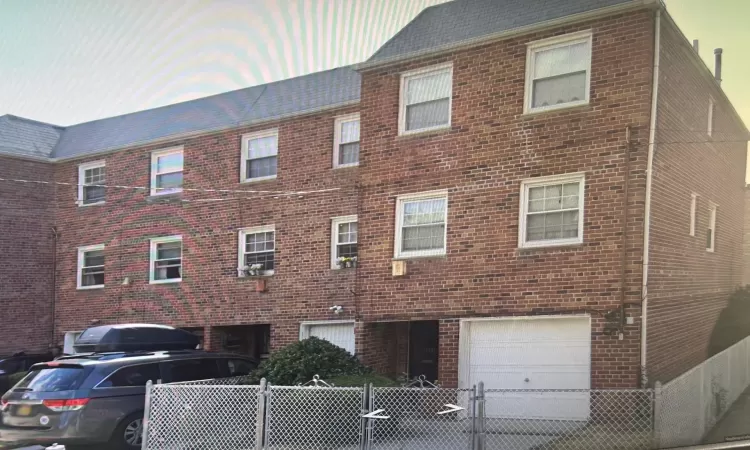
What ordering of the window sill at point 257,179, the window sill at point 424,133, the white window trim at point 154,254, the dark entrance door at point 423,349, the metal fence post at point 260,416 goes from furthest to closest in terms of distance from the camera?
the white window trim at point 154,254
the window sill at point 257,179
the dark entrance door at point 423,349
the window sill at point 424,133
the metal fence post at point 260,416

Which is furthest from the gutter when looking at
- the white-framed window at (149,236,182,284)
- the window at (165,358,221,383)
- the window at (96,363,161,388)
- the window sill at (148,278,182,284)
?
the window sill at (148,278,182,284)

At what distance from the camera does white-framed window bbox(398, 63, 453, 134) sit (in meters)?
13.2

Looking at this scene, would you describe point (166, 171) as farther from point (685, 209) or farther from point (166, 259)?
point (685, 209)

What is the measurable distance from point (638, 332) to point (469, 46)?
5.72 m

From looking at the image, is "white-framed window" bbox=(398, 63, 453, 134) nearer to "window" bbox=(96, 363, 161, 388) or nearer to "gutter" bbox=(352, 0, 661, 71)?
"gutter" bbox=(352, 0, 661, 71)

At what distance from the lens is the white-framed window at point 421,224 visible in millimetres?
13141

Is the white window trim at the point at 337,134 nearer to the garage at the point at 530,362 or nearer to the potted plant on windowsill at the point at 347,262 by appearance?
the potted plant on windowsill at the point at 347,262

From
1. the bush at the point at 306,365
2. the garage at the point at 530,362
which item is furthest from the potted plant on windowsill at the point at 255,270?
the garage at the point at 530,362

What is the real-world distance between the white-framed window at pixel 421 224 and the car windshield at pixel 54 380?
5.88 meters

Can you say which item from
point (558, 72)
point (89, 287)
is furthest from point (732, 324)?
point (89, 287)

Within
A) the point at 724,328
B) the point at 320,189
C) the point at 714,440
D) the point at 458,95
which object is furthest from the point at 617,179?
the point at 320,189

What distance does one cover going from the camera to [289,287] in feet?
53.0

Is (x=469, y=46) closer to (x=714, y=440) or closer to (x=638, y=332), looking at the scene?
(x=638, y=332)

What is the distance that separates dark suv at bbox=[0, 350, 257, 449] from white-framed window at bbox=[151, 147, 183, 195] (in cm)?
784
